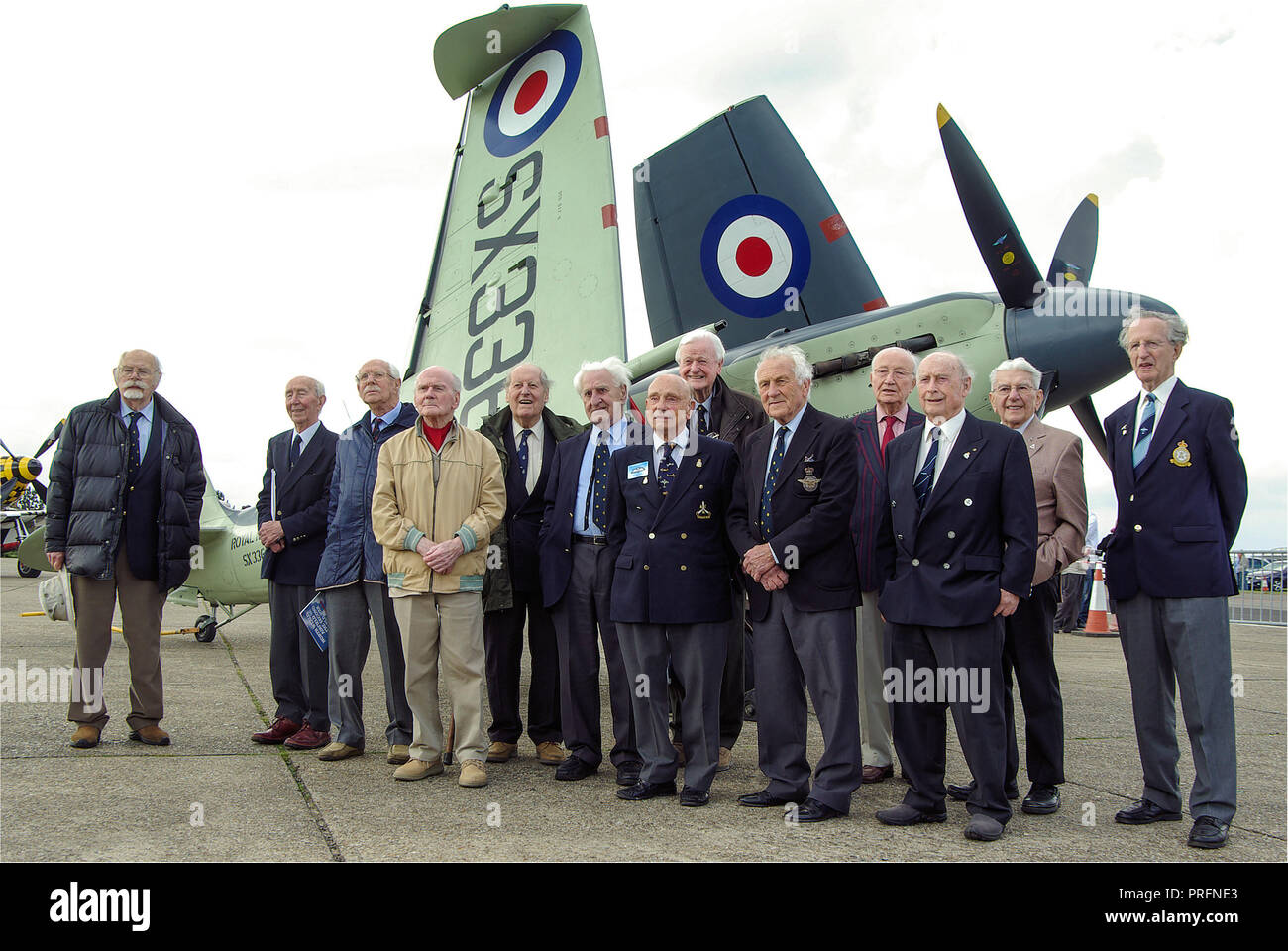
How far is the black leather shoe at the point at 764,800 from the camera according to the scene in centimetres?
343

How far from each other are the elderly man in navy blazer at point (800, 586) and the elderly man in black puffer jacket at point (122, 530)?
2928 millimetres

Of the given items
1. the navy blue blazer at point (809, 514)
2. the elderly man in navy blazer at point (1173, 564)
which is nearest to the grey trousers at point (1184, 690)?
the elderly man in navy blazer at point (1173, 564)

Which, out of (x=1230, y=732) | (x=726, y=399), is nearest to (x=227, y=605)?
(x=726, y=399)

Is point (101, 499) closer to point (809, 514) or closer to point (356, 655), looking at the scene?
point (356, 655)

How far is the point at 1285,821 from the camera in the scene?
11.1ft

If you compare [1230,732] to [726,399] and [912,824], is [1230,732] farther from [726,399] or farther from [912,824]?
[726,399]

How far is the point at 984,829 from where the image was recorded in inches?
119

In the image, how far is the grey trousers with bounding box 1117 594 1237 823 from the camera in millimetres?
3145

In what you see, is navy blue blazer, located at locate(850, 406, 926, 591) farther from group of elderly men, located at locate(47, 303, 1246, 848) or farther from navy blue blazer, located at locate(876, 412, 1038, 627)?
navy blue blazer, located at locate(876, 412, 1038, 627)

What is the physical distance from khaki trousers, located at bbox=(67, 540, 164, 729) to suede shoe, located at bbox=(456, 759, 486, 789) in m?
1.77

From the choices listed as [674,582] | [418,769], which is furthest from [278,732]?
[674,582]

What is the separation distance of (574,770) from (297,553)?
6.25 feet

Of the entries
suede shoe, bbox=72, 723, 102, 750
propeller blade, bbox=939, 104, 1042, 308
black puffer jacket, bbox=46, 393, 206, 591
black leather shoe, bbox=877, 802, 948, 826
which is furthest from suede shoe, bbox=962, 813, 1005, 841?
propeller blade, bbox=939, 104, 1042, 308
